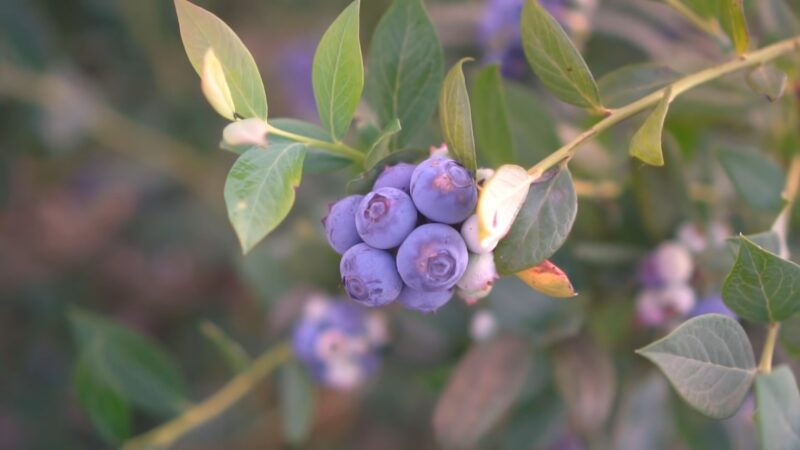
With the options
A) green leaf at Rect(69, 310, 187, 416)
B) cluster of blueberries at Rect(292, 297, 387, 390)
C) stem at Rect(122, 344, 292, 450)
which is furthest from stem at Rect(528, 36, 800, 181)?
green leaf at Rect(69, 310, 187, 416)

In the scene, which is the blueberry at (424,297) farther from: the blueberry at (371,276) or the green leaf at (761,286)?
the green leaf at (761,286)

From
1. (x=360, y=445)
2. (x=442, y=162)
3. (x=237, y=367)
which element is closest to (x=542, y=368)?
(x=237, y=367)

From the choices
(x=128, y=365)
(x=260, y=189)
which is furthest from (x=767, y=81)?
(x=128, y=365)

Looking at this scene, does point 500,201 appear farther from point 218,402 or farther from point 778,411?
point 218,402

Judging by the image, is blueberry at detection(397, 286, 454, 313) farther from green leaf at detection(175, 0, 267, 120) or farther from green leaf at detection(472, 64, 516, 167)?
green leaf at detection(472, 64, 516, 167)

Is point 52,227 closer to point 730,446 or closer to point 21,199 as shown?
point 21,199

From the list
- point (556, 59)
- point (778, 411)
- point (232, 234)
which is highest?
point (556, 59)

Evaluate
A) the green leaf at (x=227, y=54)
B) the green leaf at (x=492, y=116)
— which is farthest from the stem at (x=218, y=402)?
the green leaf at (x=227, y=54)
